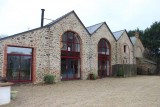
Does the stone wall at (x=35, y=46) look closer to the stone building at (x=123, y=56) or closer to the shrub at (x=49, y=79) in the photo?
the shrub at (x=49, y=79)

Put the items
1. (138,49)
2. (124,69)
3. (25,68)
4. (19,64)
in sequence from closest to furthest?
1. (19,64)
2. (25,68)
3. (124,69)
4. (138,49)

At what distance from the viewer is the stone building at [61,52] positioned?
16.8m

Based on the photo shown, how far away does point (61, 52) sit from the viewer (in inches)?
814

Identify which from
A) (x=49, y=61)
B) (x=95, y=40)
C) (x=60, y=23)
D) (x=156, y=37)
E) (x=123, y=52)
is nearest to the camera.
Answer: (x=49, y=61)

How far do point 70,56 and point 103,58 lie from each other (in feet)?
18.0

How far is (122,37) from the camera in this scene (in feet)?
96.8

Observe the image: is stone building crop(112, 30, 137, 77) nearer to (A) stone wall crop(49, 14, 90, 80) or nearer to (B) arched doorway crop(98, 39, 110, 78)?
(B) arched doorway crop(98, 39, 110, 78)

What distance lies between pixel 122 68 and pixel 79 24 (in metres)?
7.90

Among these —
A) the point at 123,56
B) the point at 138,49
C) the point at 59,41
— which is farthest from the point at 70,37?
the point at 138,49

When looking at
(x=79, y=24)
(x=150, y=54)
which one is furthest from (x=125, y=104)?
(x=150, y=54)

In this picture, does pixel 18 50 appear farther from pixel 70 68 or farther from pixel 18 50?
pixel 70 68

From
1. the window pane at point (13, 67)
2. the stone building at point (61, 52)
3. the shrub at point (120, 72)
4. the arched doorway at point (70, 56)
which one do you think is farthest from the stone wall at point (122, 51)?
the window pane at point (13, 67)

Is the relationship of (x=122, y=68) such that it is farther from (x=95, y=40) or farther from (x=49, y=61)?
(x=49, y=61)

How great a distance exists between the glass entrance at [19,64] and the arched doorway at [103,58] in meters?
9.66
